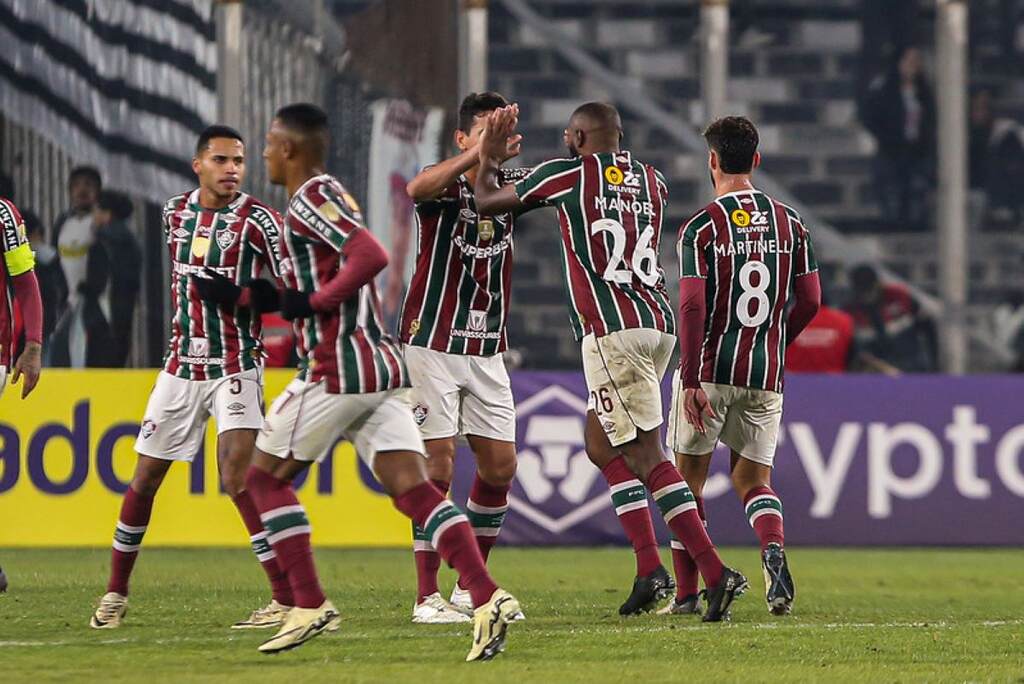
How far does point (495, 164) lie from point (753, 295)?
4.28ft

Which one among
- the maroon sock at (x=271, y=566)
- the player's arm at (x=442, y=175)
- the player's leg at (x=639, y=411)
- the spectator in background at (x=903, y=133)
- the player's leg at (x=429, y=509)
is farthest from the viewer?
the spectator in background at (x=903, y=133)

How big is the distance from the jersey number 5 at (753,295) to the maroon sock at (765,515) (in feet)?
2.27

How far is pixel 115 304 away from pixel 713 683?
7.50m

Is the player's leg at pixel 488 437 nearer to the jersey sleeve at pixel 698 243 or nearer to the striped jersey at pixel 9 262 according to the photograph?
the jersey sleeve at pixel 698 243

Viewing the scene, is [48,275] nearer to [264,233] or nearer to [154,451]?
[154,451]

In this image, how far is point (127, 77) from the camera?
13.0m

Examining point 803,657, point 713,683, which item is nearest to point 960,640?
point 803,657

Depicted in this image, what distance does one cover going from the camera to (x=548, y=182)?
751 cm

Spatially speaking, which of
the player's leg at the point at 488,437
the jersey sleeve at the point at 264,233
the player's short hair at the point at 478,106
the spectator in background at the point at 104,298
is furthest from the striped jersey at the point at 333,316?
the spectator in background at the point at 104,298

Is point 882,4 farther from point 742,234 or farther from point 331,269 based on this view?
point 331,269

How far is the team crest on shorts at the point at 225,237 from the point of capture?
7.50m

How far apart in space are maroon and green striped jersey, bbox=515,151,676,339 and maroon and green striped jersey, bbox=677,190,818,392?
0.21 metres

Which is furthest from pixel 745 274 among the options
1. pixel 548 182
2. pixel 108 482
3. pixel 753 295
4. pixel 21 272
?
pixel 108 482

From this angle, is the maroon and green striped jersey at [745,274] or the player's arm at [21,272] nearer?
the maroon and green striped jersey at [745,274]
